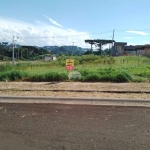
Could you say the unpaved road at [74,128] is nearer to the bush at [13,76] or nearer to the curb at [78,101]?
the curb at [78,101]

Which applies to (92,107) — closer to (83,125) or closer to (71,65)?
(83,125)

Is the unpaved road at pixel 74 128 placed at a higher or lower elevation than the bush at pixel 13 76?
lower

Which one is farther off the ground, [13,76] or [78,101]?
[13,76]

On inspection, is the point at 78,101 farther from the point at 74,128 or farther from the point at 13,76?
the point at 13,76

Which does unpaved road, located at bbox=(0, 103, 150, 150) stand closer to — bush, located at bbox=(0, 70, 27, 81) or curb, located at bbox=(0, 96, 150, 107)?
curb, located at bbox=(0, 96, 150, 107)

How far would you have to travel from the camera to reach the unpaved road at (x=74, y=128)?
3.99 meters

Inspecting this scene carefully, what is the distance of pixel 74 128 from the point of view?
486 cm

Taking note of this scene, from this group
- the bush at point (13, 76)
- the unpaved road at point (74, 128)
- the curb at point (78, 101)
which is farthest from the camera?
the bush at point (13, 76)

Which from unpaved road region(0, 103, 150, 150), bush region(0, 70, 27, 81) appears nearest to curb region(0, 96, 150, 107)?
unpaved road region(0, 103, 150, 150)

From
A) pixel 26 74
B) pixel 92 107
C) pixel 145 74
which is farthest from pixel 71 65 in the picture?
pixel 92 107

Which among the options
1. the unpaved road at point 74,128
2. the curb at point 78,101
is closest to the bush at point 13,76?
the curb at point 78,101

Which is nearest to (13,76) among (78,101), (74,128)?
(78,101)

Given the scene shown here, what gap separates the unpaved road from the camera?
13.1 ft

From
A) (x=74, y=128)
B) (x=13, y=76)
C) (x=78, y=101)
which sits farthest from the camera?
(x=13, y=76)
